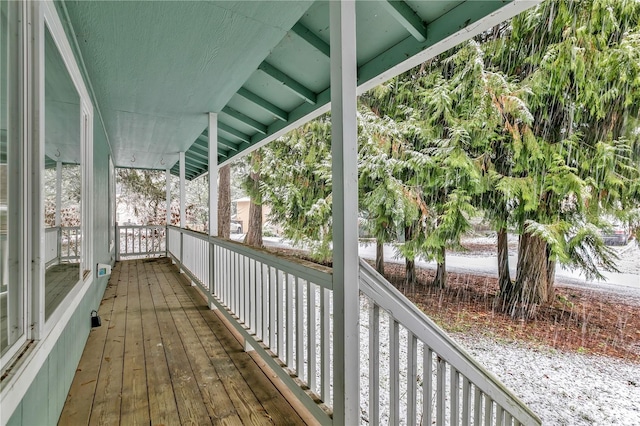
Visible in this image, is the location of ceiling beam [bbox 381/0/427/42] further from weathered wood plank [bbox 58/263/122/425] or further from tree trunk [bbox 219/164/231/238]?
tree trunk [bbox 219/164/231/238]

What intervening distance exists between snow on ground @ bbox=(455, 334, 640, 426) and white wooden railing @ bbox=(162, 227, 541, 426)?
3.28 m

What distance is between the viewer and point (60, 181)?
1.85m

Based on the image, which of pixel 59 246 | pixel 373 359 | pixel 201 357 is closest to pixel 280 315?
pixel 373 359

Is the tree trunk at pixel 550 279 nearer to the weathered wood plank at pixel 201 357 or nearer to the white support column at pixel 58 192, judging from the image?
Result: the weathered wood plank at pixel 201 357

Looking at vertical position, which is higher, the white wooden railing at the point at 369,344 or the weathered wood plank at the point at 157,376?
the white wooden railing at the point at 369,344

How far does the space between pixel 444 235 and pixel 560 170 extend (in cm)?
188

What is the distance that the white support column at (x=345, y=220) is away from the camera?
1.38 meters

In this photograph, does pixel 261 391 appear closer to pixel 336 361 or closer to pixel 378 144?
pixel 336 361

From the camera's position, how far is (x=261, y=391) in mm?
2021

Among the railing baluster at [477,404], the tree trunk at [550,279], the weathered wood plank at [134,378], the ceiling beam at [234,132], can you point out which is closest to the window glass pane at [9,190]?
the weathered wood plank at [134,378]

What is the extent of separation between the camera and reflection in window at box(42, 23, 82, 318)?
1.47 metres

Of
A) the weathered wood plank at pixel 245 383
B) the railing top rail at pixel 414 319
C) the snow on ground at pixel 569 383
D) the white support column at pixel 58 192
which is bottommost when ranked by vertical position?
the snow on ground at pixel 569 383

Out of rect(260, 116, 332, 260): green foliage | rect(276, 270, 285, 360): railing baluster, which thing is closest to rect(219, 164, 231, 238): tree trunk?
rect(260, 116, 332, 260): green foliage

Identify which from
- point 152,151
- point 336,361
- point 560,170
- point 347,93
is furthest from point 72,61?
point 560,170
